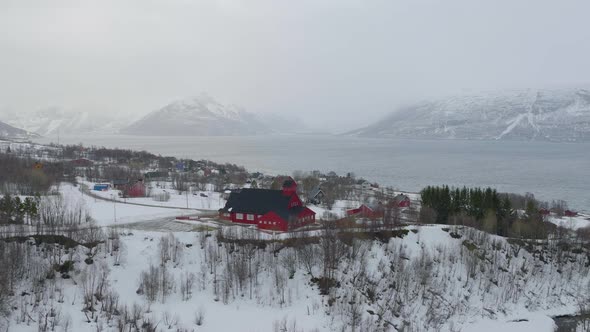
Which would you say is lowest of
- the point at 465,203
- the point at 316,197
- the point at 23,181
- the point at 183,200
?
the point at 316,197

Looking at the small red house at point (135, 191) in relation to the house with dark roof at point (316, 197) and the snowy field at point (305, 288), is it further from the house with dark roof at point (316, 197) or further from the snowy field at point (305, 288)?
the snowy field at point (305, 288)

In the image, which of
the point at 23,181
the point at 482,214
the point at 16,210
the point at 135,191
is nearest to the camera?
the point at 16,210

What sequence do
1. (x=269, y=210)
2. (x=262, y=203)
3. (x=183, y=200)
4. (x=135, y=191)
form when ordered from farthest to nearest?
1. (x=135, y=191)
2. (x=183, y=200)
3. (x=262, y=203)
4. (x=269, y=210)

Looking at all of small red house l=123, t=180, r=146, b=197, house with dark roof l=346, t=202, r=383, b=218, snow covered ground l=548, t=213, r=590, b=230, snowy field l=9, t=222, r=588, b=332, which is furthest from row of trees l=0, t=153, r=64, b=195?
snow covered ground l=548, t=213, r=590, b=230

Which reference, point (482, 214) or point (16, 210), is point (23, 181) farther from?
point (482, 214)

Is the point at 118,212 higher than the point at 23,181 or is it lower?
lower

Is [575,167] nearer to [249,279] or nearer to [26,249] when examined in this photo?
[249,279]

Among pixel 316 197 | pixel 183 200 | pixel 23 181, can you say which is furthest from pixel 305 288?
Result: pixel 23 181

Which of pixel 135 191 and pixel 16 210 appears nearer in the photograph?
pixel 16 210

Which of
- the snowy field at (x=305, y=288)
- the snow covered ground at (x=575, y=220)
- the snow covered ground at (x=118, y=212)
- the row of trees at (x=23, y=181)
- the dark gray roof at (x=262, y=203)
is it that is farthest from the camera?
the snow covered ground at (x=575, y=220)

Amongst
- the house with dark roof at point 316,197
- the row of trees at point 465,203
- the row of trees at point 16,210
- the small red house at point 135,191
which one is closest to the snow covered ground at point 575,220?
the row of trees at point 465,203
